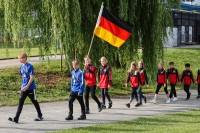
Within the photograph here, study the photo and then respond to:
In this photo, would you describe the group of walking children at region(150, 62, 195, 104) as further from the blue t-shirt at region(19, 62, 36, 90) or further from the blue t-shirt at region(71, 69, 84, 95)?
the blue t-shirt at region(19, 62, 36, 90)

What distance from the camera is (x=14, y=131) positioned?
9109 millimetres

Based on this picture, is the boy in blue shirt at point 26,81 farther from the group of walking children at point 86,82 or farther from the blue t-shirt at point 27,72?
the group of walking children at point 86,82

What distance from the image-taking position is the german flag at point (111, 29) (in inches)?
476

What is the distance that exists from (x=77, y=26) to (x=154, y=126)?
5.85 meters

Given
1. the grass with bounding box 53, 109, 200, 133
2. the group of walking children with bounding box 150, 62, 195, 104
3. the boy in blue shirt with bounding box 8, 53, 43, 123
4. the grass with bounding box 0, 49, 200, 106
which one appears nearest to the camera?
the grass with bounding box 53, 109, 200, 133

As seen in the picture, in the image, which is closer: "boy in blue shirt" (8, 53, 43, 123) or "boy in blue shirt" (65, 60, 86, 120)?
"boy in blue shirt" (8, 53, 43, 123)

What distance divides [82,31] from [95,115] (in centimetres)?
471

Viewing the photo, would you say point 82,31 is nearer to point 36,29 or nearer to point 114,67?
point 36,29

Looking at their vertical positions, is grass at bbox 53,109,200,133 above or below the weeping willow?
below

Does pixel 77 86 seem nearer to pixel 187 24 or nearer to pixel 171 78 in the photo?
pixel 171 78

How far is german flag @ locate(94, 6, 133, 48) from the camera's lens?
12.1 metres

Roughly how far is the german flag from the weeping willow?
86.3 inches

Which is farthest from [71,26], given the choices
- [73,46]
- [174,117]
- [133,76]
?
[174,117]

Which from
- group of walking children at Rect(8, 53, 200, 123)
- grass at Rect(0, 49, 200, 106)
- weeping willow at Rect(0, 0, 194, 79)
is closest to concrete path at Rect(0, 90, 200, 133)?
group of walking children at Rect(8, 53, 200, 123)
